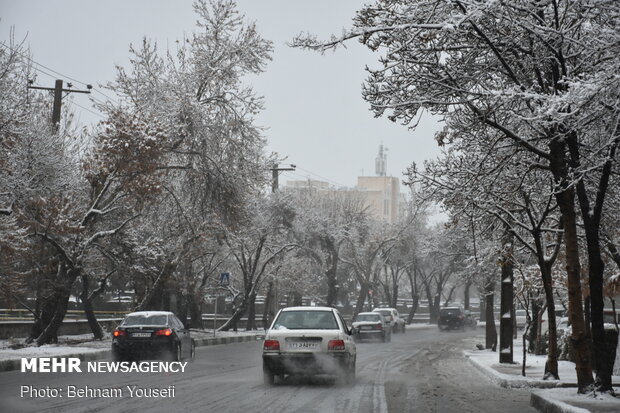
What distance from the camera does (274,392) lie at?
1285cm

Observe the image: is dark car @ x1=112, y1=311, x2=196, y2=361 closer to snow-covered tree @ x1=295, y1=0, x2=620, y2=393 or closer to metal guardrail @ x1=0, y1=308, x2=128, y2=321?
snow-covered tree @ x1=295, y1=0, x2=620, y2=393

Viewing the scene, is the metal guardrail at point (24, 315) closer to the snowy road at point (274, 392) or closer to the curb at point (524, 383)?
the snowy road at point (274, 392)

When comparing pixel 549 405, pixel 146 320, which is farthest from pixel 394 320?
pixel 549 405

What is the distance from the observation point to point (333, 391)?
1321cm

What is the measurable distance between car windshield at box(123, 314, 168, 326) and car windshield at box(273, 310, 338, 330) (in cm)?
516

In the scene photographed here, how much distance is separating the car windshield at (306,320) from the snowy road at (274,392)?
1.08 metres

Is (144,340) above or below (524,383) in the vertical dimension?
above

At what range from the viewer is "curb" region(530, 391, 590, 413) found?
9.42 metres

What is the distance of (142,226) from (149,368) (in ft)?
44.5

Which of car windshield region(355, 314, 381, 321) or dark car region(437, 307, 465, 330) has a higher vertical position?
car windshield region(355, 314, 381, 321)

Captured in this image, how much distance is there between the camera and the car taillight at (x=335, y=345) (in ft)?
46.9

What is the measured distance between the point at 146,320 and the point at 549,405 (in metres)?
11.5

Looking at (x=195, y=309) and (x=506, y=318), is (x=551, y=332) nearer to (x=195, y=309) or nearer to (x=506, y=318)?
(x=506, y=318)

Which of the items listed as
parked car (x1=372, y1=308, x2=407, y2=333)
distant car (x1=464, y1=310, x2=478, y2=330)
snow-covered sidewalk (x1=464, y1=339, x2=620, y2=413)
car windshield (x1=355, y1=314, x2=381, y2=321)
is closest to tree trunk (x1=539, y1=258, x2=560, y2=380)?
snow-covered sidewalk (x1=464, y1=339, x2=620, y2=413)
